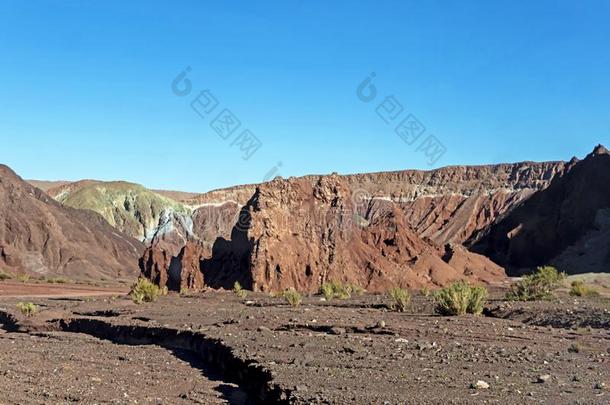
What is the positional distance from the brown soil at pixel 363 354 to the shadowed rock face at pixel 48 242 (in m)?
57.9

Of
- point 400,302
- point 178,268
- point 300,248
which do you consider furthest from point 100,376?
point 178,268

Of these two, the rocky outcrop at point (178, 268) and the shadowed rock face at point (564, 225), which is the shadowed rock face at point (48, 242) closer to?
the rocky outcrop at point (178, 268)

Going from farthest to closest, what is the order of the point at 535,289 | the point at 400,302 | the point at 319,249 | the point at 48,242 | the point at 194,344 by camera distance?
the point at 48,242, the point at 319,249, the point at 535,289, the point at 400,302, the point at 194,344

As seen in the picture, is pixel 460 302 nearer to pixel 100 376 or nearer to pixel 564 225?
pixel 100 376

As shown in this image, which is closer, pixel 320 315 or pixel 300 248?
pixel 320 315

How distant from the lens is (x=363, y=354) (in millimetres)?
13281

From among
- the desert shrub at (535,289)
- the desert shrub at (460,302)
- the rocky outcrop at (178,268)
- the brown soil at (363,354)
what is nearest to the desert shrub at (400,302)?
the brown soil at (363,354)

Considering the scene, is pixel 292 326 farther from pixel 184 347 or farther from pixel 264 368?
pixel 264 368

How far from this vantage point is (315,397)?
970 cm

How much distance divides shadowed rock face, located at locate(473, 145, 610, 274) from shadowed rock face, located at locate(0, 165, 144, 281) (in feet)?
159

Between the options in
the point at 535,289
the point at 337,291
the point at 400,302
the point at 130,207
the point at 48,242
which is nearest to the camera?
the point at 400,302

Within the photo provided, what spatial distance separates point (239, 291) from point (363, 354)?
22.1 metres

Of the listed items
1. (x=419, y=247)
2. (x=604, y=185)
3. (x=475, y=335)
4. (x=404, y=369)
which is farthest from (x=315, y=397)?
(x=604, y=185)

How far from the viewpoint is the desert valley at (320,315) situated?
11.4m
